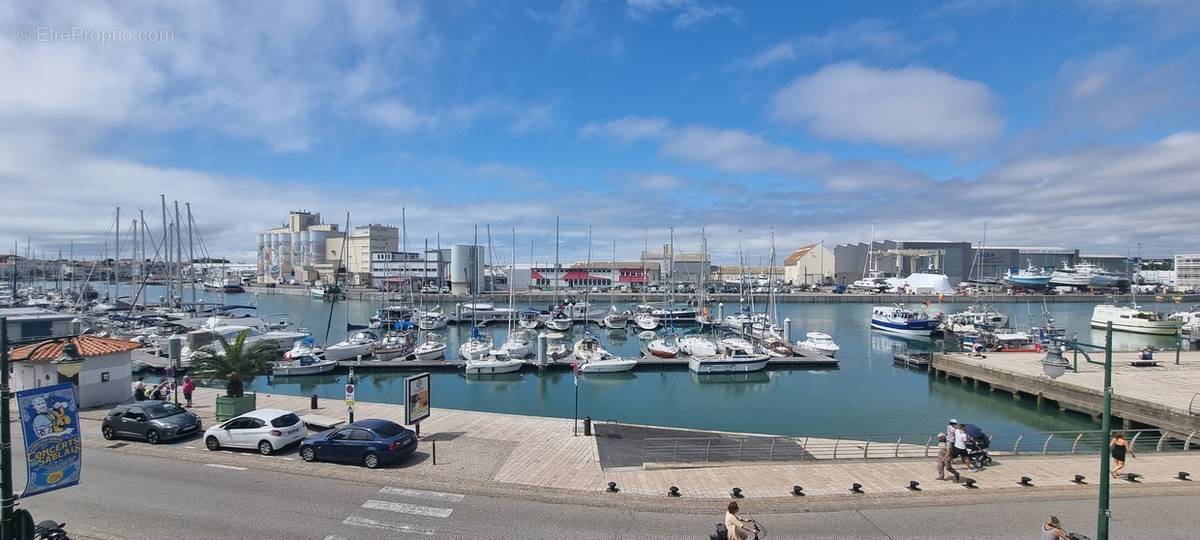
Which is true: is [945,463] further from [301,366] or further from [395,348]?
[395,348]

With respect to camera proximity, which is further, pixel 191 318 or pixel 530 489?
pixel 191 318

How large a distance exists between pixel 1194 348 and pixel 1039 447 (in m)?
46.6

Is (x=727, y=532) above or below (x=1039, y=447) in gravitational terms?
above

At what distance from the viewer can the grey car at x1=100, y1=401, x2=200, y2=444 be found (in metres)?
18.6

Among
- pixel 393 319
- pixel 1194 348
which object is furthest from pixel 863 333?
pixel 393 319

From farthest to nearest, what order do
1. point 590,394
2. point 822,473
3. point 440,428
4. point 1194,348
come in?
point 1194,348, point 590,394, point 440,428, point 822,473

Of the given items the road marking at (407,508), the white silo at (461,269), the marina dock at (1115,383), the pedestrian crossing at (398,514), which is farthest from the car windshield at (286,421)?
the white silo at (461,269)

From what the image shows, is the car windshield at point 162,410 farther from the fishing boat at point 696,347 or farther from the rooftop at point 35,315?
the fishing boat at point 696,347

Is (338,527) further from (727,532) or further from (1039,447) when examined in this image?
(1039,447)

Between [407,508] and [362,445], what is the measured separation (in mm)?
3683

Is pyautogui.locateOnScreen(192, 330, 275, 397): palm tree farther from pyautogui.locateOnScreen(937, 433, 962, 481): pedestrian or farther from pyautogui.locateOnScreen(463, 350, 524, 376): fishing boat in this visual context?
pyautogui.locateOnScreen(937, 433, 962, 481): pedestrian

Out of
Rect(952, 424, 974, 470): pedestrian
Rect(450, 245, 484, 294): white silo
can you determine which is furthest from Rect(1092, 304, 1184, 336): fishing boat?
Rect(450, 245, 484, 294): white silo

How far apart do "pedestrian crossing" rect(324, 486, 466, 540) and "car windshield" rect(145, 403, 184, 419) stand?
956cm

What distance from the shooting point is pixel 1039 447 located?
26.1 metres
